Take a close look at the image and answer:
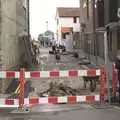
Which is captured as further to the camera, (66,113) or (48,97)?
(48,97)

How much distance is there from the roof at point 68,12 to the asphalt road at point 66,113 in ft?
321

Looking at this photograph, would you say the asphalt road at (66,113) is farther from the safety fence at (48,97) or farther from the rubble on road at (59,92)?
the rubble on road at (59,92)

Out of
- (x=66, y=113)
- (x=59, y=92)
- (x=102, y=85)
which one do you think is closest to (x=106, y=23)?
(x=59, y=92)

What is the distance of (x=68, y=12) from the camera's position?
11556 cm

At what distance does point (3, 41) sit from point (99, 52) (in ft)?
64.6

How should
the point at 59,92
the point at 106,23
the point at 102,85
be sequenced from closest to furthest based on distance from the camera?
1. the point at 102,85
2. the point at 59,92
3. the point at 106,23

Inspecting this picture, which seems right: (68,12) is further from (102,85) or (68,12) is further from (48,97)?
(48,97)

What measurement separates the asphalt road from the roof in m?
97.8

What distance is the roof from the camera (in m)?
112

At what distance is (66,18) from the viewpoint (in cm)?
11375

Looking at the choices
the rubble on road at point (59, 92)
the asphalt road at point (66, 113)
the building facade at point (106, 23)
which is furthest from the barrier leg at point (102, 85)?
the building facade at point (106, 23)

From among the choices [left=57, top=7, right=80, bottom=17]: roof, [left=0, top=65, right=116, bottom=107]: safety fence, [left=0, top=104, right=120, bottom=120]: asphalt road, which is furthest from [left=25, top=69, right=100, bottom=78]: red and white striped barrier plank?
[left=57, top=7, right=80, bottom=17]: roof

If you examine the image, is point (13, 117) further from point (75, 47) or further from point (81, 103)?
point (75, 47)

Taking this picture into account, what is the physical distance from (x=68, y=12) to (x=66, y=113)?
344ft
